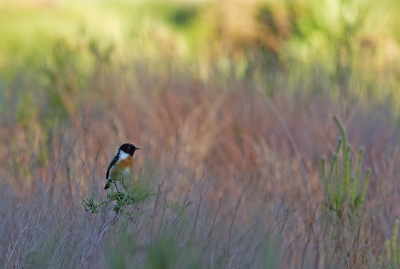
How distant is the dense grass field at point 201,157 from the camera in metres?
Result: 3.46

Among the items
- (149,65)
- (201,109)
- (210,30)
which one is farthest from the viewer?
(210,30)

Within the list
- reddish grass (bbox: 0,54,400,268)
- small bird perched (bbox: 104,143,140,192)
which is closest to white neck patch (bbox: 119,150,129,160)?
small bird perched (bbox: 104,143,140,192)

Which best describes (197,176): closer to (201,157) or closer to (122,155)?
(201,157)

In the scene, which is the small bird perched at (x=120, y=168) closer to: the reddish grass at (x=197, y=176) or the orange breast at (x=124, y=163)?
the orange breast at (x=124, y=163)

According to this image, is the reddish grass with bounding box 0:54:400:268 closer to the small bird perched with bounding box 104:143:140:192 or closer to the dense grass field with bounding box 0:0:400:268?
the dense grass field with bounding box 0:0:400:268

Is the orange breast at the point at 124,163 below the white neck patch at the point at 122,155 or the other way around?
below

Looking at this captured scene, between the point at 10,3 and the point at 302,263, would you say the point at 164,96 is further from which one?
the point at 10,3

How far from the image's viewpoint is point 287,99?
7.25 meters

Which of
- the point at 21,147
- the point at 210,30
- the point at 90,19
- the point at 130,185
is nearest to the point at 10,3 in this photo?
the point at 90,19

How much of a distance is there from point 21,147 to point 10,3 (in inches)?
706

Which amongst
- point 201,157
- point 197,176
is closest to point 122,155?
point 197,176

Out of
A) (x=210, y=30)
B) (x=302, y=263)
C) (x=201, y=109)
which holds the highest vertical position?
(x=210, y=30)

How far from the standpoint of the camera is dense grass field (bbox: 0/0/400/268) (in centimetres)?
346

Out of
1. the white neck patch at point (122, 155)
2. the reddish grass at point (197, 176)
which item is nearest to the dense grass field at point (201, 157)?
the reddish grass at point (197, 176)
